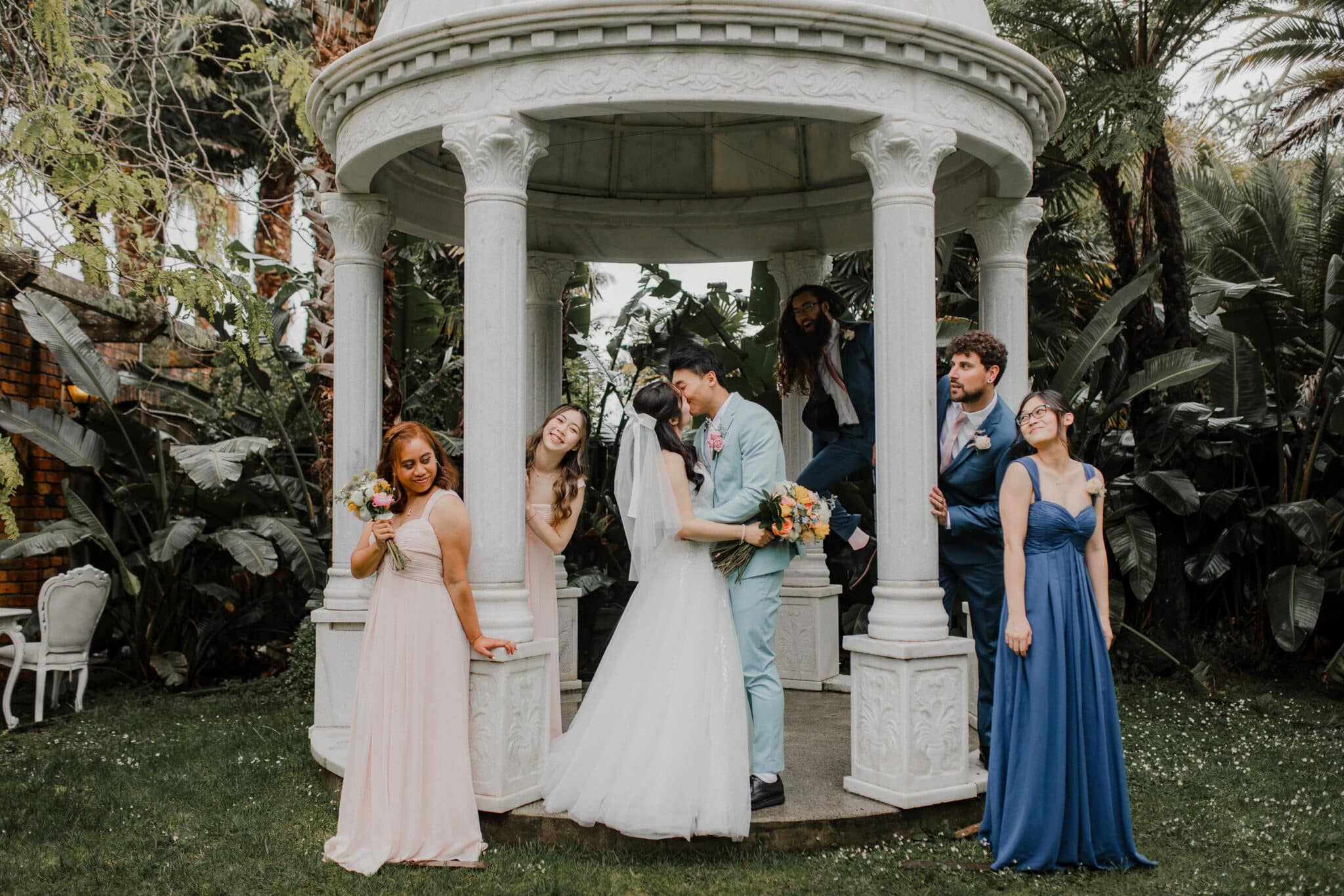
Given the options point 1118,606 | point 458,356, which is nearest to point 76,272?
point 458,356

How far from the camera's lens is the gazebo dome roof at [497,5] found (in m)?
5.34

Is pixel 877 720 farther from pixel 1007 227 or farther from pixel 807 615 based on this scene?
pixel 1007 227

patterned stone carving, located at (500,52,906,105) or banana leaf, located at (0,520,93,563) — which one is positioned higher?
patterned stone carving, located at (500,52,906,105)

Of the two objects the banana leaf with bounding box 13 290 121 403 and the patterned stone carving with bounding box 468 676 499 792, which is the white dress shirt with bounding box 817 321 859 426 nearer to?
the patterned stone carving with bounding box 468 676 499 792

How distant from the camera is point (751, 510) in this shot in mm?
5055

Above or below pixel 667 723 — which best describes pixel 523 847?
below

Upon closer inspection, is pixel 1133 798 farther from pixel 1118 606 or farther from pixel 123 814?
pixel 123 814

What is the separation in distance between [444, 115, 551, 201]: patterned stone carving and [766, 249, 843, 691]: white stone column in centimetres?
289

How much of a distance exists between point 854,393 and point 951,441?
1.34 metres

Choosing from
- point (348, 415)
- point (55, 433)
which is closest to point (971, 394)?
point (348, 415)

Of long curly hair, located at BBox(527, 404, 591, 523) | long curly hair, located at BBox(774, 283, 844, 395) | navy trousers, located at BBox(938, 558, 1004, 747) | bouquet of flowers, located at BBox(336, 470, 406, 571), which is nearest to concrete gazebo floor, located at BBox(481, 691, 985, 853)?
navy trousers, located at BBox(938, 558, 1004, 747)

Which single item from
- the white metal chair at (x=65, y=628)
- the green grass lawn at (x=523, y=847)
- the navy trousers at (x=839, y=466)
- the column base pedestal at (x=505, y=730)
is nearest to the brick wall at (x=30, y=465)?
the white metal chair at (x=65, y=628)

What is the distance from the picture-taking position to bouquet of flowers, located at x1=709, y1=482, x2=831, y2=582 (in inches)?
197

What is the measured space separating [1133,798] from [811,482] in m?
2.65
